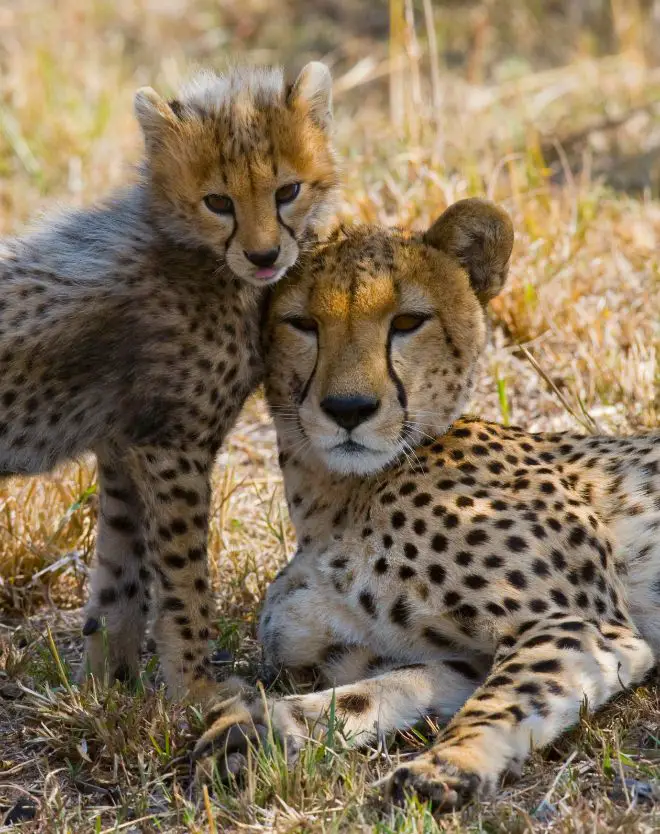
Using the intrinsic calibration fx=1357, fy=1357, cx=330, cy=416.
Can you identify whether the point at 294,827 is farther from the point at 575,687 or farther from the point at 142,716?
the point at 575,687

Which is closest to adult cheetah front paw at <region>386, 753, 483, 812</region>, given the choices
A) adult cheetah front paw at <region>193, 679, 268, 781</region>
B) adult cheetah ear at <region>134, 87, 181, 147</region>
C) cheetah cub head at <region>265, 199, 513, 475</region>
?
adult cheetah front paw at <region>193, 679, 268, 781</region>

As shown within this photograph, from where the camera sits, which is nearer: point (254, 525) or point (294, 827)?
point (294, 827)

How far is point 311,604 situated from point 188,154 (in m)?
1.03

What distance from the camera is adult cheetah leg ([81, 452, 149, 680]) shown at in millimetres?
3131

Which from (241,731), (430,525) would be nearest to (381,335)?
(430,525)

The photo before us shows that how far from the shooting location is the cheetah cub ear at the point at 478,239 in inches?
119

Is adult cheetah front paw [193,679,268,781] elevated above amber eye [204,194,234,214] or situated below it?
below

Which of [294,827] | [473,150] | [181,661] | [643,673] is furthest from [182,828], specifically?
[473,150]

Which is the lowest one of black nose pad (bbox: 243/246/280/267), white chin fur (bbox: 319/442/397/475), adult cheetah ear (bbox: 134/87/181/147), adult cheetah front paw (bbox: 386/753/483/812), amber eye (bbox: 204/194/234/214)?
adult cheetah front paw (bbox: 386/753/483/812)

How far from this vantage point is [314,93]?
3170mm

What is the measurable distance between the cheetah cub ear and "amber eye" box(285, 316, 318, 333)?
0.34m

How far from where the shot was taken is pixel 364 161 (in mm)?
5238

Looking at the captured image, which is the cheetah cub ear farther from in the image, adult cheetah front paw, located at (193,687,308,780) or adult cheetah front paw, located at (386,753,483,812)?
adult cheetah front paw, located at (386,753,483,812)

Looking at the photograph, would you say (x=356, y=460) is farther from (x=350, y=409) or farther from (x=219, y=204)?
(x=219, y=204)
